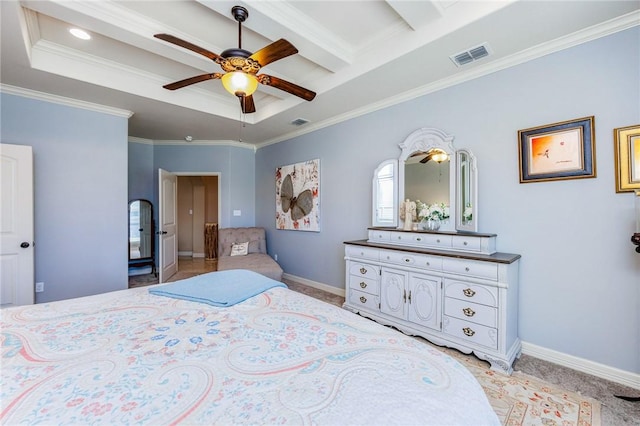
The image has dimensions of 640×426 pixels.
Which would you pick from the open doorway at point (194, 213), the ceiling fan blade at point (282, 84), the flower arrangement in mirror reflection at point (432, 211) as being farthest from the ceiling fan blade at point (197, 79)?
the open doorway at point (194, 213)

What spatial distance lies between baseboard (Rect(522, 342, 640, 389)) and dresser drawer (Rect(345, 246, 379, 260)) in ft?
4.87

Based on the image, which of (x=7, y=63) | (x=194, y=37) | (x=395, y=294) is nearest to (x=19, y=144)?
(x=7, y=63)

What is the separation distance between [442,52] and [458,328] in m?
2.35

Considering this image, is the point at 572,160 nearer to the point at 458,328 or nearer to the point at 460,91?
the point at 460,91

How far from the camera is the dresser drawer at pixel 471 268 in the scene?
219cm

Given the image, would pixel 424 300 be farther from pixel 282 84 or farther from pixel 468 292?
pixel 282 84

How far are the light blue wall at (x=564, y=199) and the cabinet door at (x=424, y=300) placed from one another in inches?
28.1

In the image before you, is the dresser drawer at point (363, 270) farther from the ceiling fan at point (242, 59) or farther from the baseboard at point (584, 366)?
the ceiling fan at point (242, 59)

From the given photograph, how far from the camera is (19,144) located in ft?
10.1

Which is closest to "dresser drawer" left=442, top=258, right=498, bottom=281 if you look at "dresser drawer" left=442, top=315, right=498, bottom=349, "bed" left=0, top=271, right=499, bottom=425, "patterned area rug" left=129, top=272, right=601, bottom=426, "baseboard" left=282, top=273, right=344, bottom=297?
"dresser drawer" left=442, top=315, right=498, bottom=349

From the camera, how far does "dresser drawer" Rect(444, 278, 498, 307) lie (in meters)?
2.20

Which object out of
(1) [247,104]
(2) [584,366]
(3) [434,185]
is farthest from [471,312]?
(1) [247,104]

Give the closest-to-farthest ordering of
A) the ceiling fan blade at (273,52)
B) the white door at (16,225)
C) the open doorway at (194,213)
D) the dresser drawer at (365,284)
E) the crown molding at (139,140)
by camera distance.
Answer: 1. the ceiling fan blade at (273,52)
2. the white door at (16,225)
3. the dresser drawer at (365,284)
4. the crown molding at (139,140)
5. the open doorway at (194,213)

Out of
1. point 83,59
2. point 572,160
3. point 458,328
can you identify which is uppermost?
point 83,59
